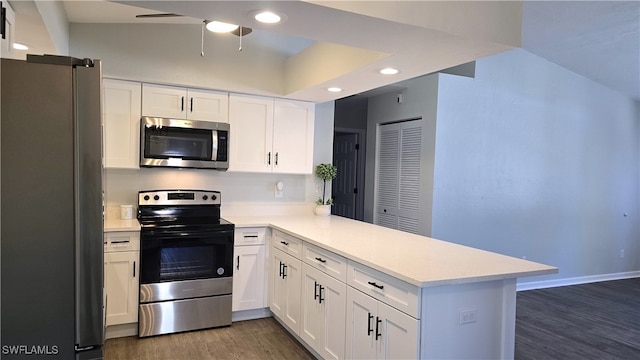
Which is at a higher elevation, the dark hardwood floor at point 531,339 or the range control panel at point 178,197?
the range control panel at point 178,197

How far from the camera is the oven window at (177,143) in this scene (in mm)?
3461

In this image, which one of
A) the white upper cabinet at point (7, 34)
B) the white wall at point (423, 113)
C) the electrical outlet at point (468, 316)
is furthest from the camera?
the white wall at point (423, 113)

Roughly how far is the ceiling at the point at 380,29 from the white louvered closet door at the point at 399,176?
1.38 meters

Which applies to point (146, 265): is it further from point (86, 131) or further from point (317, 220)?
point (86, 131)

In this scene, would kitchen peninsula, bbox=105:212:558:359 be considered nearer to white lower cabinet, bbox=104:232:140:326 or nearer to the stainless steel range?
white lower cabinet, bbox=104:232:140:326

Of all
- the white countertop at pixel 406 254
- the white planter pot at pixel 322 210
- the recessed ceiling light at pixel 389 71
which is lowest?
the white countertop at pixel 406 254

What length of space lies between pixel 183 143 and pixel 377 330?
232 centimetres

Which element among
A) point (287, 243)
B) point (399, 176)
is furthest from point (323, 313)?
point (399, 176)

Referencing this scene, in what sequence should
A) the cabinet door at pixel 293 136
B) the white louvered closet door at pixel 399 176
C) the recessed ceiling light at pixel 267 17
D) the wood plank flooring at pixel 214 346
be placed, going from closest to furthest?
the recessed ceiling light at pixel 267 17 → the wood plank flooring at pixel 214 346 → the cabinet door at pixel 293 136 → the white louvered closet door at pixel 399 176

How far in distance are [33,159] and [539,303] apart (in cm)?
507

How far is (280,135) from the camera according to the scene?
13.5ft

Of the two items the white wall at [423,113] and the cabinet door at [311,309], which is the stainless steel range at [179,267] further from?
the white wall at [423,113]

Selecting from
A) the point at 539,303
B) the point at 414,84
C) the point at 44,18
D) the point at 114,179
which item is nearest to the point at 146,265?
the point at 114,179

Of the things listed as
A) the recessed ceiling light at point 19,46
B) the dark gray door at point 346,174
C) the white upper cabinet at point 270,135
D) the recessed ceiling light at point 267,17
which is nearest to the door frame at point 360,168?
the dark gray door at point 346,174
